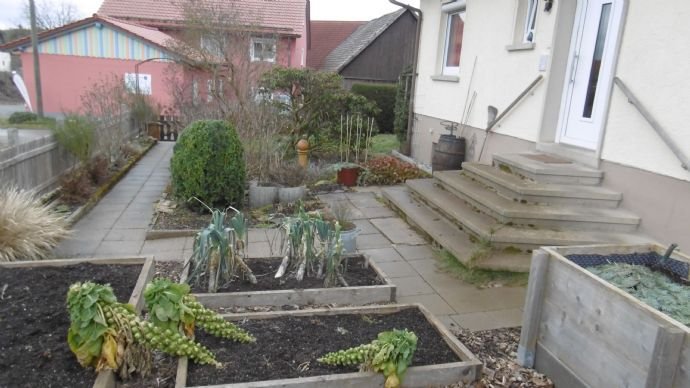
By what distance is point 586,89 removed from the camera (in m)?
5.37

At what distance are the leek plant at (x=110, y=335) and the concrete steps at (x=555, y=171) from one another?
3.96 m

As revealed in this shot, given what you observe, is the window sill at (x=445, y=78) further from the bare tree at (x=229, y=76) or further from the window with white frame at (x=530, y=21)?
the bare tree at (x=229, y=76)

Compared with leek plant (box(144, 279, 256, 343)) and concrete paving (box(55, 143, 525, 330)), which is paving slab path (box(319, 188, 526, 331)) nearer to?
concrete paving (box(55, 143, 525, 330))

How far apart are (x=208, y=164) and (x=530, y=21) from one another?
4.66 m

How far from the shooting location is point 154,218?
5.97 metres

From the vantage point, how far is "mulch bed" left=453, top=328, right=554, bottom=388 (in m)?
2.73

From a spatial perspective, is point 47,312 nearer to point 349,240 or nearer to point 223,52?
point 349,240

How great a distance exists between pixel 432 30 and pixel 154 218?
6339 mm

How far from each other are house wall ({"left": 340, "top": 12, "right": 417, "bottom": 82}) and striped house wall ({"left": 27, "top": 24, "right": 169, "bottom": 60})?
899 cm

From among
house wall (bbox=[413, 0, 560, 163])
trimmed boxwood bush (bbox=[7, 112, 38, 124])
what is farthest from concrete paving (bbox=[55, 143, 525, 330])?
trimmed boxwood bush (bbox=[7, 112, 38, 124])

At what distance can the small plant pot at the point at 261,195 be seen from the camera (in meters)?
6.57

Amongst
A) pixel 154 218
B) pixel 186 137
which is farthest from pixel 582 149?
pixel 154 218

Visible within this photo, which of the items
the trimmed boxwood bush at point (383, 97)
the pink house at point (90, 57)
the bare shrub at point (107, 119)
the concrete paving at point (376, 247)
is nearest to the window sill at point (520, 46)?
the concrete paving at point (376, 247)

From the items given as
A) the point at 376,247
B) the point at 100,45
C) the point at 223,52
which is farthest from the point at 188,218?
the point at 100,45
